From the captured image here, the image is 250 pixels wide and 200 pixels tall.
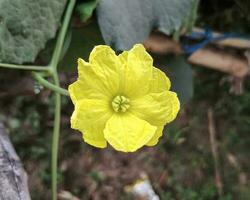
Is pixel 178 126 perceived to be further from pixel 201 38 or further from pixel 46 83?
pixel 46 83

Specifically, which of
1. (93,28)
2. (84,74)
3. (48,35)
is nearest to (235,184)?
(93,28)

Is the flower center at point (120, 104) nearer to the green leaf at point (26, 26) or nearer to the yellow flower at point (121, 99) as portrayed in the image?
the yellow flower at point (121, 99)

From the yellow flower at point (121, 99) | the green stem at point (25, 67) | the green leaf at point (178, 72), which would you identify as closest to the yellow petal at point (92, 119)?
the yellow flower at point (121, 99)

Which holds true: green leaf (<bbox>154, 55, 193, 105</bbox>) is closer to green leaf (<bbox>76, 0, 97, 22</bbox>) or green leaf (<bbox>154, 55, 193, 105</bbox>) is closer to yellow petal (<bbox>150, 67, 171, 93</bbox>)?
green leaf (<bbox>76, 0, 97, 22</bbox>)

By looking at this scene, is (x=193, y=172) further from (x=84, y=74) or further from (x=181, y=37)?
(x=84, y=74)

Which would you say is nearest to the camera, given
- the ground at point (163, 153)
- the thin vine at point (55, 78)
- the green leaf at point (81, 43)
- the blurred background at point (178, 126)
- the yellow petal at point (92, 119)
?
the yellow petal at point (92, 119)

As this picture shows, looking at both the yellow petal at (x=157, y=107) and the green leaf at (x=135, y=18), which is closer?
the yellow petal at (x=157, y=107)

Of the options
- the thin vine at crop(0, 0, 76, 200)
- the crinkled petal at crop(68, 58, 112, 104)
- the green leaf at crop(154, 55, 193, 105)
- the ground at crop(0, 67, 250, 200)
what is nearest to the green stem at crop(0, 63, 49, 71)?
the thin vine at crop(0, 0, 76, 200)
